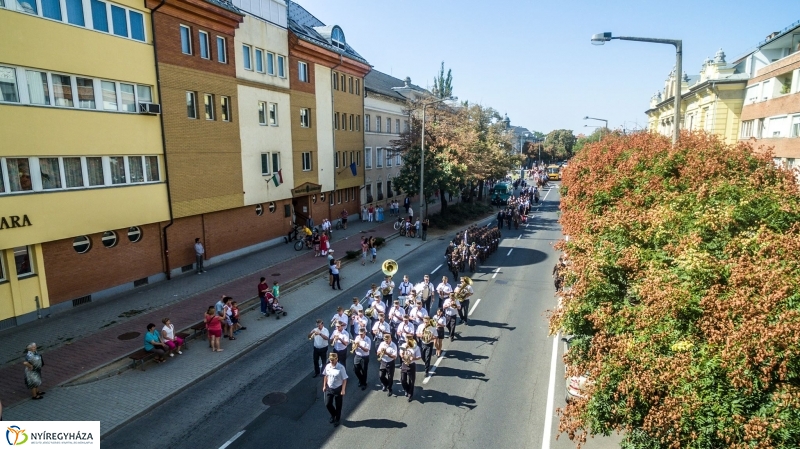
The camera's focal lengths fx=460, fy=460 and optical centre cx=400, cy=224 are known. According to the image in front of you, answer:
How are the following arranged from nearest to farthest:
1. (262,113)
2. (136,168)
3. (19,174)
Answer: (19,174)
(136,168)
(262,113)

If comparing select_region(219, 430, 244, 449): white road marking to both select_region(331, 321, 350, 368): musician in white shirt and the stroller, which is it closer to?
select_region(331, 321, 350, 368): musician in white shirt

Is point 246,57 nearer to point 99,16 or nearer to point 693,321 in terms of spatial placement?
point 99,16

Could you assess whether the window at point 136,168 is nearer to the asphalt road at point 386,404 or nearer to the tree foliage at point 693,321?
the asphalt road at point 386,404

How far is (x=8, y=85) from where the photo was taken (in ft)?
48.1

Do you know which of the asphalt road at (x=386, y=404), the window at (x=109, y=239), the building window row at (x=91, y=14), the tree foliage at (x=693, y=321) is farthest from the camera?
the window at (x=109, y=239)

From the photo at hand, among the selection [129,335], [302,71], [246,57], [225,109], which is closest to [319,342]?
[129,335]

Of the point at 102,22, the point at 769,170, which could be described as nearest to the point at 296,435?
the point at 769,170

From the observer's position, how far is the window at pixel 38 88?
15.2 metres

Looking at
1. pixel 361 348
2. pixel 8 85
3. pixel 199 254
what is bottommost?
pixel 361 348

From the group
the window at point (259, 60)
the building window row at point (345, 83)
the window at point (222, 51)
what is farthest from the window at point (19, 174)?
the building window row at point (345, 83)

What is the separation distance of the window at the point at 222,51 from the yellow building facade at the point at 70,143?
421 cm

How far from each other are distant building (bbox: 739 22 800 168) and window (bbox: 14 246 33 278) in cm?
3016

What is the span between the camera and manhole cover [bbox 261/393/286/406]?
11.4 meters

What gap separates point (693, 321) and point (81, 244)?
64.8 ft
